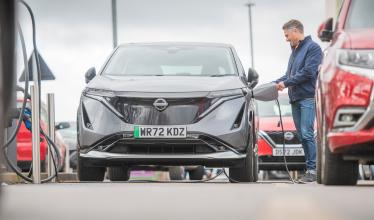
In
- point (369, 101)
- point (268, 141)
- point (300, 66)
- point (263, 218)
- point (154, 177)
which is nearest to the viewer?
point (263, 218)

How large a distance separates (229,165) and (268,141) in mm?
6169

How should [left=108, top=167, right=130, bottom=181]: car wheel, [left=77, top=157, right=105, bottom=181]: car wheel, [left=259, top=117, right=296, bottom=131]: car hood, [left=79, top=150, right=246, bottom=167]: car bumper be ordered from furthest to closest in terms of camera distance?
[left=259, top=117, right=296, bottom=131]: car hood → [left=108, top=167, right=130, bottom=181]: car wheel → [left=77, top=157, right=105, bottom=181]: car wheel → [left=79, top=150, right=246, bottom=167]: car bumper

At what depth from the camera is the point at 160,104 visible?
31.7ft

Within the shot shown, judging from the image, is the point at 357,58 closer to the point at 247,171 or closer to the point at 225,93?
the point at 225,93

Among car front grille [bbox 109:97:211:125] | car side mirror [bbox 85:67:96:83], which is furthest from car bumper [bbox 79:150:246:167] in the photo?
car side mirror [bbox 85:67:96:83]

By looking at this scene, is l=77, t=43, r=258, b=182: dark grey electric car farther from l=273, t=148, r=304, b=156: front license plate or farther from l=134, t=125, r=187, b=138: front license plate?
l=273, t=148, r=304, b=156: front license plate

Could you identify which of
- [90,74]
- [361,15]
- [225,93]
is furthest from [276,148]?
[361,15]

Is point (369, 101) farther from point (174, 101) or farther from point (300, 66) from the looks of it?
point (300, 66)

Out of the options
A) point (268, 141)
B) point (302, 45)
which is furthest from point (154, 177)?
point (302, 45)

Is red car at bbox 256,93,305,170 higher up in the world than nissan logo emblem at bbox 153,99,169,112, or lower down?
lower down

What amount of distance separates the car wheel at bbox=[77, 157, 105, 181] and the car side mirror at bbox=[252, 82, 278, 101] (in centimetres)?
187

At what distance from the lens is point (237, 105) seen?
9.77m

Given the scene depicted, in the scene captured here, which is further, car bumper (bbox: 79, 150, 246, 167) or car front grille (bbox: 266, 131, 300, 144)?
car front grille (bbox: 266, 131, 300, 144)

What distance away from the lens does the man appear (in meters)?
11.5
